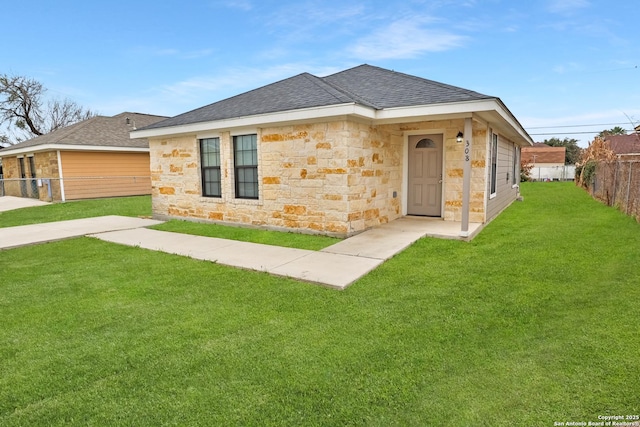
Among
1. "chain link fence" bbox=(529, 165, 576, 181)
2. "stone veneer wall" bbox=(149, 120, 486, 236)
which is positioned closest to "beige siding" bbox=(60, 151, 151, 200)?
"stone veneer wall" bbox=(149, 120, 486, 236)

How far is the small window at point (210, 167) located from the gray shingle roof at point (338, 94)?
2.11 ft

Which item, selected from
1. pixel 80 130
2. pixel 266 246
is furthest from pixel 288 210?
pixel 80 130

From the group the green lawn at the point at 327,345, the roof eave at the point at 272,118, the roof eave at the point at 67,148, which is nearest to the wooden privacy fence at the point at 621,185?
the green lawn at the point at 327,345

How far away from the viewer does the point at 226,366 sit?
2654 mm

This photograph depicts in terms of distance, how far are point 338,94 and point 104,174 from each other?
15191 millimetres

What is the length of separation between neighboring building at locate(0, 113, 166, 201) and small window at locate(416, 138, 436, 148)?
14362 millimetres

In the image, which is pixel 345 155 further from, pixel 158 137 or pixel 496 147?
pixel 158 137

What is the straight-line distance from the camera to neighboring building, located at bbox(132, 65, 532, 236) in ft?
22.6

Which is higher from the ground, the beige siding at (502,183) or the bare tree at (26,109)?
the bare tree at (26,109)

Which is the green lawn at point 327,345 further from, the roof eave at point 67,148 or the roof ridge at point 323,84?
the roof eave at point 67,148

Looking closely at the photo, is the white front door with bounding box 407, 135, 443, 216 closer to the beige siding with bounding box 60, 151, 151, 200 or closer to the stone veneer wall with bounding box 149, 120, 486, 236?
the stone veneer wall with bounding box 149, 120, 486, 236

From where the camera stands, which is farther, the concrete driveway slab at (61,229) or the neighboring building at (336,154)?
the concrete driveway slab at (61,229)

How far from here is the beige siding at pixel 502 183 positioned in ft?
30.2

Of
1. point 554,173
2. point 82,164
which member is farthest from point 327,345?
point 554,173
